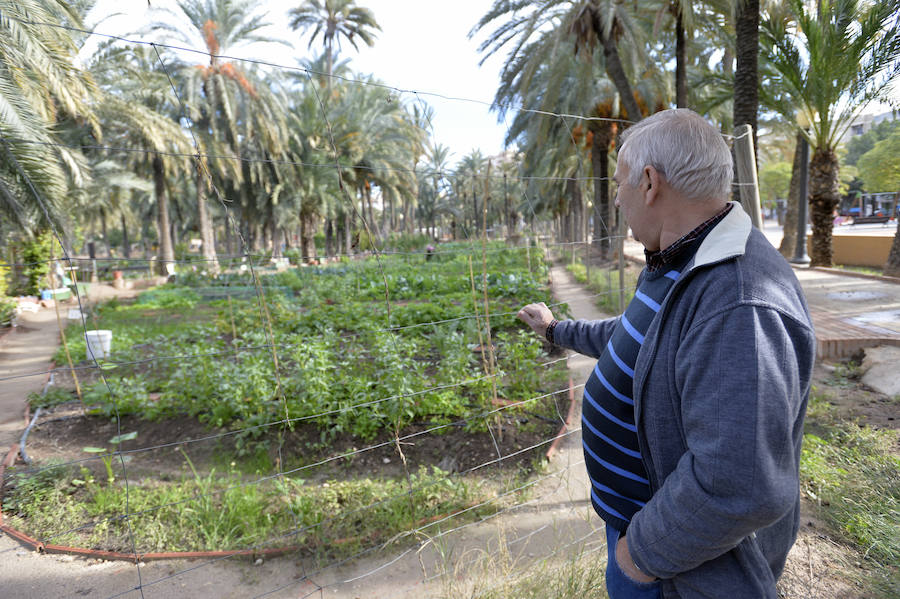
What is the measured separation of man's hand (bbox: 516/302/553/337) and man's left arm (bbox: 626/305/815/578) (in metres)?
0.87

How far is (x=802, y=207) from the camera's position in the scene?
A: 12.2 m

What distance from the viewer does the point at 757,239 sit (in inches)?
40.8

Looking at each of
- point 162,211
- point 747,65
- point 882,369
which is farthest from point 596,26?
point 162,211

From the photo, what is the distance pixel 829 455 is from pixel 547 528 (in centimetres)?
183

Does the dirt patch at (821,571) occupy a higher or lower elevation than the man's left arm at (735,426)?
lower

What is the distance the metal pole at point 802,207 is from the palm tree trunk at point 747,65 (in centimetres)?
604

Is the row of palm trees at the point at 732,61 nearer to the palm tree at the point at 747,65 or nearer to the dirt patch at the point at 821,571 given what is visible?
the palm tree at the point at 747,65

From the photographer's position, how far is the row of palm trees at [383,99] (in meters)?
6.04

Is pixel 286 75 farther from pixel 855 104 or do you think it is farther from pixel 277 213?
pixel 855 104

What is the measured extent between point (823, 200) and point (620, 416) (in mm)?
13457

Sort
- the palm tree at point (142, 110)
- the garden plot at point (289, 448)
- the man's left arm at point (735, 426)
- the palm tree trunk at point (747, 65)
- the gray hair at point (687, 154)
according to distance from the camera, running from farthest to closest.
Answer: the palm tree at point (142, 110), the palm tree trunk at point (747, 65), the garden plot at point (289, 448), the gray hair at point (687, 154), the man's left arm at point (735, 426)

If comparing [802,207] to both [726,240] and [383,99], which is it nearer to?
[383,99]

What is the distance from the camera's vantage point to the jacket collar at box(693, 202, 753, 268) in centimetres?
96

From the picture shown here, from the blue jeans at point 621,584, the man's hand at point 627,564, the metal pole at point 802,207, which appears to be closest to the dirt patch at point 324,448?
the blue jeans at point 621,584
